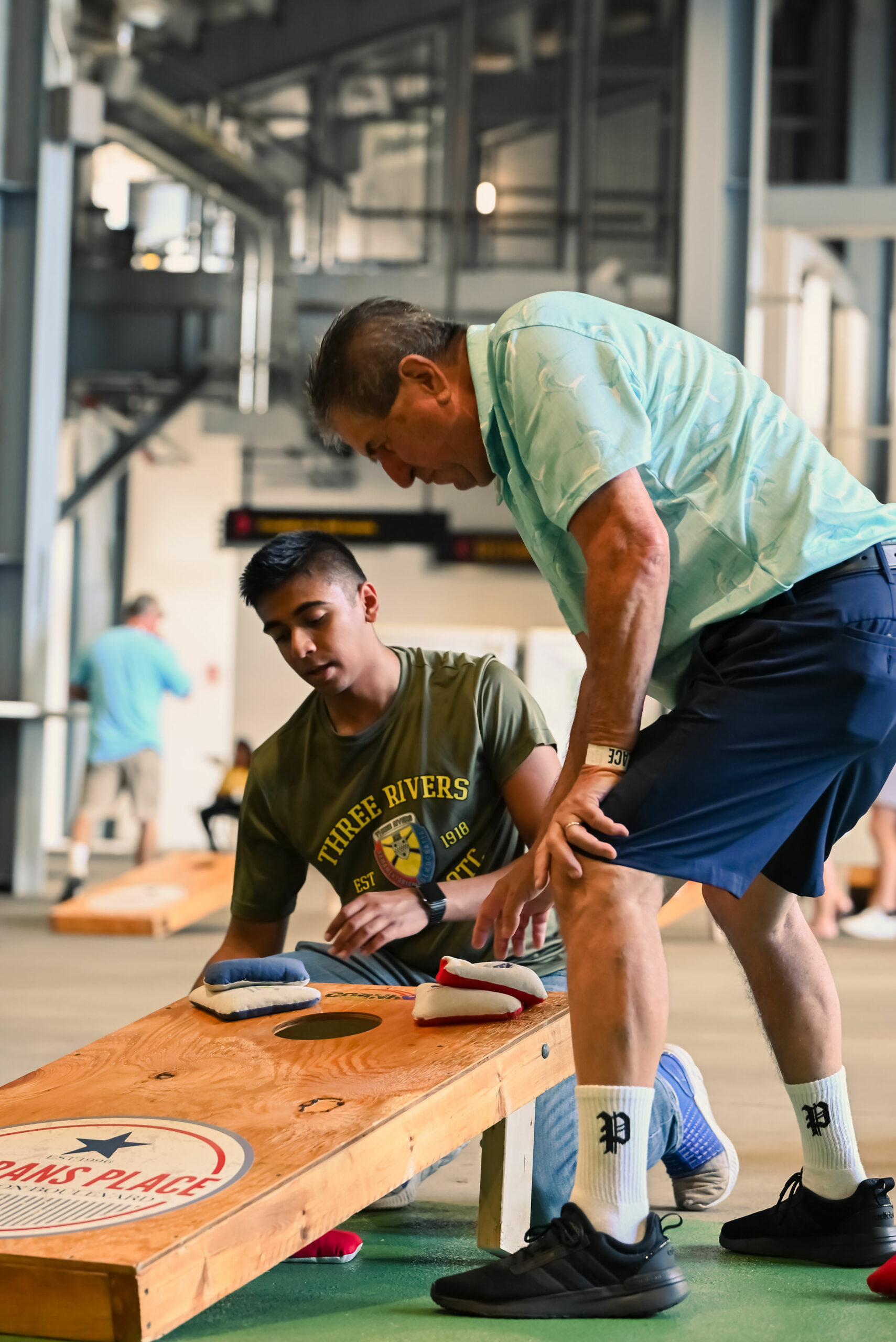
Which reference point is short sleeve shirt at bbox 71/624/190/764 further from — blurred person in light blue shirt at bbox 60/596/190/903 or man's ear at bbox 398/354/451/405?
man's ear at bbox 398/354/451/405

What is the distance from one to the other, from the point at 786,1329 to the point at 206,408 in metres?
12.1

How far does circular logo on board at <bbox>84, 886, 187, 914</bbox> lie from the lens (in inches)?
319

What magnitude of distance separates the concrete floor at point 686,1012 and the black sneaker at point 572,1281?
1030mm

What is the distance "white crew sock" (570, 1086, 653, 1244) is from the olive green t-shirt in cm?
95

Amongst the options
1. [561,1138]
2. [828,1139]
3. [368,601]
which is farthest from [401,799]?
[828,1139]

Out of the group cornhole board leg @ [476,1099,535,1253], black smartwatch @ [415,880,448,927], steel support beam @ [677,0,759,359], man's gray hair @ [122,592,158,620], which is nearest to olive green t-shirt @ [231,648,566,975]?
black smartwatch @ [415,880,448,927]

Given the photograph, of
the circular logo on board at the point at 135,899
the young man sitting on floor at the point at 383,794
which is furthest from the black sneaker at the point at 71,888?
the young man sitting on floor at the point at 383,794

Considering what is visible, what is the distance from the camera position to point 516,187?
15.4 m

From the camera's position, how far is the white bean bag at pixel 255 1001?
9.18 feet

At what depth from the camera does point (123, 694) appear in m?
9.63

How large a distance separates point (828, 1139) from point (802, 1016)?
21 cm

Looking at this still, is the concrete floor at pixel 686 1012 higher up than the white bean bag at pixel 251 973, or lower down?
lower down

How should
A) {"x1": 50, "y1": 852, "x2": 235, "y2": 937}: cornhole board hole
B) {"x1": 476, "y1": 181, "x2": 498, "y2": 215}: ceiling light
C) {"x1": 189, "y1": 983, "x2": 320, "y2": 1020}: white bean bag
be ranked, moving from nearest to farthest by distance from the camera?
{"x1": 189, "y1": 983, "x2": 320, "y2": 1020}: white bean bag → {"x1": 50, "y1": 852, "x2": 235, "y2": 937}: cornhole board hole → {"x1": 476, "y1": 181, "x2": 498, "y2": 215}: ceiling light

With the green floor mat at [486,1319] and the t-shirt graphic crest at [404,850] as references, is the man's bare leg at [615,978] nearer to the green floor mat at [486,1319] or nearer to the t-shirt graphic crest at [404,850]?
the green floor mat at [486,1319]
